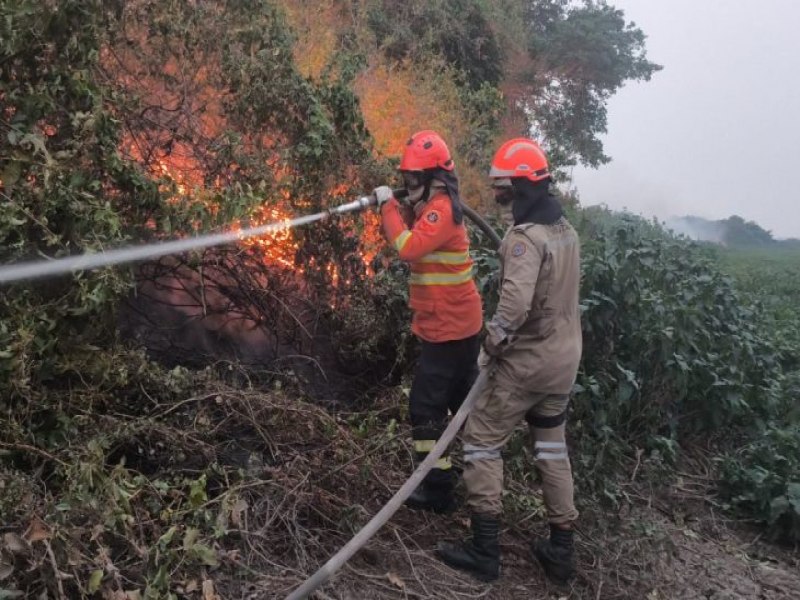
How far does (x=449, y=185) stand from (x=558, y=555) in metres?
2.07

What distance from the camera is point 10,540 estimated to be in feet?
8.98

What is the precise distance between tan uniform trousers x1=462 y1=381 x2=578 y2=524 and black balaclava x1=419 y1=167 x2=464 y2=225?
960mm

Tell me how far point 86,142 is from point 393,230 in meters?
1.74

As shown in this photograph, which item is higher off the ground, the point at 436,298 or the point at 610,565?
the point at 436,298

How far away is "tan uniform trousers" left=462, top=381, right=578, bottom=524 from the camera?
3854 mm

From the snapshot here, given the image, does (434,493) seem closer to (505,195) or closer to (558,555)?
(558,555)

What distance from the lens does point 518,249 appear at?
3752mm

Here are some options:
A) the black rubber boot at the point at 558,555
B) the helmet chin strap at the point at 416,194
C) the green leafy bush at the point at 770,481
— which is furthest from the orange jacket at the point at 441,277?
the green leafy bush at the point at 770,481

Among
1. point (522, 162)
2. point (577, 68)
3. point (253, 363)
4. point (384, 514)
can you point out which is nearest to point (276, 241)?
point (253, 363)

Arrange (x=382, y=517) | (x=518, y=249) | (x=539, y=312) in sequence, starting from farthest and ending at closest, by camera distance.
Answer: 1. (x=539, y=312)
2. (x=518, y=249)
3. (x=382, y=517)

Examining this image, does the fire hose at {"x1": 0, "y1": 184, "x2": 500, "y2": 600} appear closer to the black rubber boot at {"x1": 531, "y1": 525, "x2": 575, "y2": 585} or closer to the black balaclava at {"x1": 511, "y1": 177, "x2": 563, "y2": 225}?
the black balaclava at {"x1": 511, "y1": 177, "x2": 563, "y2": 225}

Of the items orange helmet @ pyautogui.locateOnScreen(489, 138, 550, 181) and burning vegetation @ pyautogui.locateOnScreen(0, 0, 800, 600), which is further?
orange helmet @ pyautogui.locateOnScreen(489, 138, 550, 181)

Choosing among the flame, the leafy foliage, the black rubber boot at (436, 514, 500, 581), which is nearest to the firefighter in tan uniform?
the black rubber boot at (436, 514, 500, 581)

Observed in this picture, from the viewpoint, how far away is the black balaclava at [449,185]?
424 centimetres
